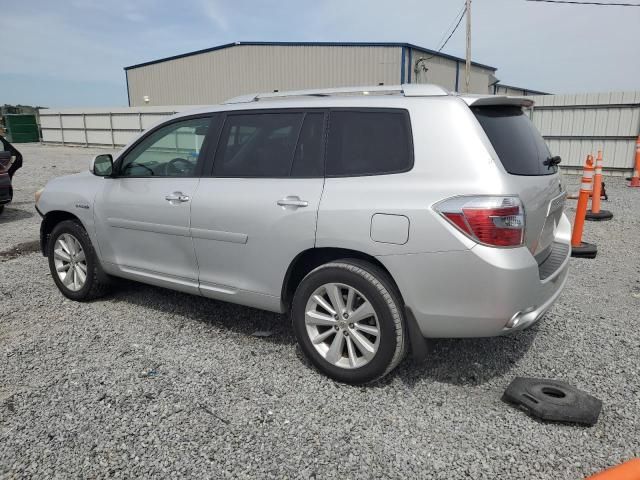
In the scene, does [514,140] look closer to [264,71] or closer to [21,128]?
[264,71]

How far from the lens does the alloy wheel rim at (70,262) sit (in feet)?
14.6

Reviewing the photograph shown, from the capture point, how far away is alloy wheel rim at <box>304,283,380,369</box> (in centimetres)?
294

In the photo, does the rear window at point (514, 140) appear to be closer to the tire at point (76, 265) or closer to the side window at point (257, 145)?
the side window at point (257, 145)

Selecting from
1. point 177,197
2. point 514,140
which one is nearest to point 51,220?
point 177,197

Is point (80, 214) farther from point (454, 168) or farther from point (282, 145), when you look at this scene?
point (454, 168)

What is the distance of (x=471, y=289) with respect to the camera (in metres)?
2.61

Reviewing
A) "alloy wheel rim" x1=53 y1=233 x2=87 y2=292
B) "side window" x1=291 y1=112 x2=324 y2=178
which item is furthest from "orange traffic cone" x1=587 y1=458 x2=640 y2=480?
"alloy wheel rim" x1=53 y1=233 x2=87 y2=292

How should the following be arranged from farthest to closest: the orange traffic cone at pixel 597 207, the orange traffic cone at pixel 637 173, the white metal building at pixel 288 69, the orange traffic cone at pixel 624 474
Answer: the white metal building at pixel 288 69
the orange traffic cone at pixel 637 173
the orange traffic cone at pixel 597 207
the orange traffic cone at pixel 624 474

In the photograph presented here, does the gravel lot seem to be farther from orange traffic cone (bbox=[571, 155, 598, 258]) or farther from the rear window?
orange traffic cone (bbox=[571, 155, 598, 258])

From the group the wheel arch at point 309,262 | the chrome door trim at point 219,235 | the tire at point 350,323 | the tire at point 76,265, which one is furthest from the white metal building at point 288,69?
the tire at point 350,323

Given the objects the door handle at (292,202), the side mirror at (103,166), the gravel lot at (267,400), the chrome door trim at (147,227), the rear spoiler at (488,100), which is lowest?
the gravel lot at (267,400)

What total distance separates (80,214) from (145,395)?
2.06 metres

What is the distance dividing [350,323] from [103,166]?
259cm

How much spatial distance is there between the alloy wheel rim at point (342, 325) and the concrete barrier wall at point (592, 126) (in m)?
13.4
